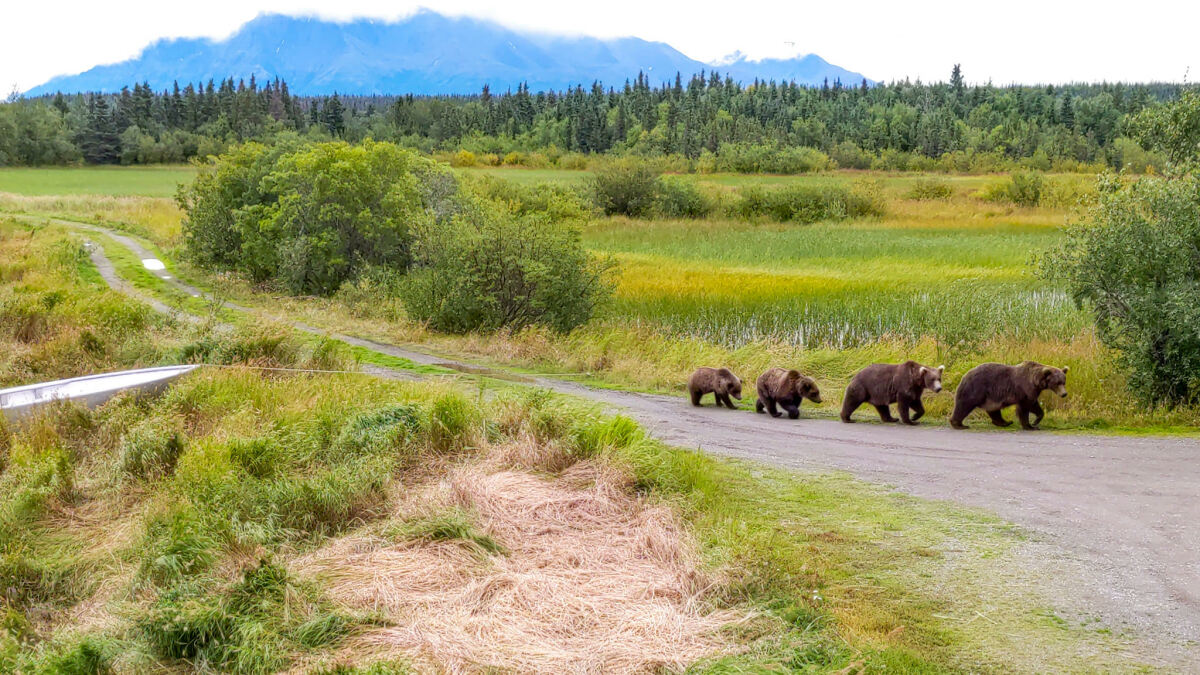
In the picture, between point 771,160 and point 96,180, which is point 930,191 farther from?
point 96,180

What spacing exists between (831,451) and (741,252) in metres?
28.6

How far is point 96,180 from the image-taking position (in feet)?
286

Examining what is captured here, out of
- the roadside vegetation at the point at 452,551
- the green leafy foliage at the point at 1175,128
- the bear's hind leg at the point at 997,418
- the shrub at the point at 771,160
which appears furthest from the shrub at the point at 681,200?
the roadside vegetation at the point at 452,551

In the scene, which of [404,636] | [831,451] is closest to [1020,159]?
[831,451]

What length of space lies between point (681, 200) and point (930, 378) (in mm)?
47172

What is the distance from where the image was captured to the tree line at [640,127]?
9900 centimetres

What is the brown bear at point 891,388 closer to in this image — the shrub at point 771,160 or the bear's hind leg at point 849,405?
the bear's hind leg at point 849,405

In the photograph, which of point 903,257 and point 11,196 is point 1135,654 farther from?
point 11,196

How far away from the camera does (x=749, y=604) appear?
21.8ft

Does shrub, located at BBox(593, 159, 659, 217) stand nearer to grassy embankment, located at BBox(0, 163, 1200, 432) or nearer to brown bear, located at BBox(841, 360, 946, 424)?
grassy embankment, located at BBox(0, 163, 1200, 432)

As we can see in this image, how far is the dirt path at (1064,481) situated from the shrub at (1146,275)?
75.8 inches

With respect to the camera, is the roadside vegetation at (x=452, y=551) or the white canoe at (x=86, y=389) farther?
the white canoe at (x=86, y=389)

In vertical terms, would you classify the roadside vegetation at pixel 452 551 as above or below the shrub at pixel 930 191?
below

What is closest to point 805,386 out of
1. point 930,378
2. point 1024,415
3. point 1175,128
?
point 930,378
